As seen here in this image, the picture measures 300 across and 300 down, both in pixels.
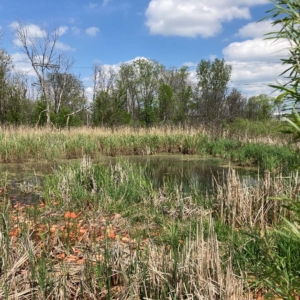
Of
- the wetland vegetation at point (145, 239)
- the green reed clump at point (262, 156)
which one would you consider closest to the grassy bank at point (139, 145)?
the green reed clump at point (262, 156)

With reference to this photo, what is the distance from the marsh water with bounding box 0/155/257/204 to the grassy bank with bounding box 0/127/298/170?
681mm

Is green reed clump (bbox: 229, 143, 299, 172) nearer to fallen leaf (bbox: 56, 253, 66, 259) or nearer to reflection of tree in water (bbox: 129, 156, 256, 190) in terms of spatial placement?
reflection of tree in water (bbox: 129, 156, 256, 190)

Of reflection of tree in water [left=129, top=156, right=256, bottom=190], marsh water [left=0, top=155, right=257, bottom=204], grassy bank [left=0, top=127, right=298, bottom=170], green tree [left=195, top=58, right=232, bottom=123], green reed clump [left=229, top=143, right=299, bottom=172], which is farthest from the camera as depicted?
green tree [left=195, top=58, right=232, bottom=123]

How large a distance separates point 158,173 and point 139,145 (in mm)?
5174

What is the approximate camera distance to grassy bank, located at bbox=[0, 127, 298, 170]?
10.7 metres

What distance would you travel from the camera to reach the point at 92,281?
2.50m

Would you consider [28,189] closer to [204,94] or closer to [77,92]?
[204,94]

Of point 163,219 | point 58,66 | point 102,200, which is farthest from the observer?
point 58,66

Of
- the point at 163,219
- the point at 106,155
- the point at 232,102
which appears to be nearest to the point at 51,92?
the point at 232,102

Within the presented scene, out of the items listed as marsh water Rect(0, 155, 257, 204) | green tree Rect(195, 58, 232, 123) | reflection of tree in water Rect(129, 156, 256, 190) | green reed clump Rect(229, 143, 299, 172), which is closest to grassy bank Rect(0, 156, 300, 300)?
marsh water Rect(0, 155, 257, 204)

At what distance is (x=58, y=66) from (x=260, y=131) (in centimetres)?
1826

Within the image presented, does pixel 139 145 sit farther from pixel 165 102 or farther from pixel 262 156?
pixel 165 102

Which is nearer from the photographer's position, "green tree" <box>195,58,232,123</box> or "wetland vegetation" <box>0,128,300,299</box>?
"wetland vegetation" <box>0,128,300,299</box>

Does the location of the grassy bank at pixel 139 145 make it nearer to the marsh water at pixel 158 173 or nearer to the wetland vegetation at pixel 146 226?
the wetland vegetation at pixel 146 226
